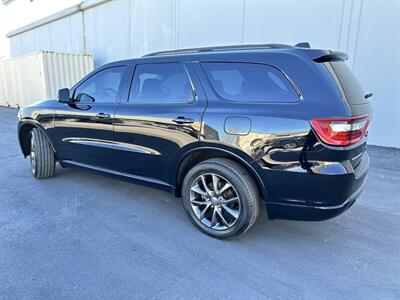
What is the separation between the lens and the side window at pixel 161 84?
300 cm

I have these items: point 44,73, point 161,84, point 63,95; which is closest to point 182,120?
point 161,84

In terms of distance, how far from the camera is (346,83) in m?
2.49

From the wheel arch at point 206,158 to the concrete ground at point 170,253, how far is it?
1.78 feet

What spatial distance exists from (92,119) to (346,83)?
2884 millimetres

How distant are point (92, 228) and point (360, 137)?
9.05 ft

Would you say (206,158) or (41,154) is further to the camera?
(41,154)

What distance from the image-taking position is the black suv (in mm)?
2318

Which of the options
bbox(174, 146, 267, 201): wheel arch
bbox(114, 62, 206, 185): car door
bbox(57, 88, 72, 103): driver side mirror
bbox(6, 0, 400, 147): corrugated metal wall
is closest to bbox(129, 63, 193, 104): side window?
bbox(114, 62, 206, 185): car door

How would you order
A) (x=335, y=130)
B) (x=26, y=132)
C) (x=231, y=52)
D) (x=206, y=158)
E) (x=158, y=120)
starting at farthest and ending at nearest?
(x=26, y=132) → (x=158, y=120) → (x=206, y=158) → (x=231, y=52) → (x=335, y=130)

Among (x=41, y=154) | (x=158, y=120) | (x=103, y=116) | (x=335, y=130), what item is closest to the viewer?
(x=335, y=130)

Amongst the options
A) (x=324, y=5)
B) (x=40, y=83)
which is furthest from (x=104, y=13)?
(x=324, y=5)

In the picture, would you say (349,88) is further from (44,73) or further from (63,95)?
(44,73)

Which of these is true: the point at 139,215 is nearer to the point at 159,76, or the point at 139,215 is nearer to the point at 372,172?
the point at 159,76

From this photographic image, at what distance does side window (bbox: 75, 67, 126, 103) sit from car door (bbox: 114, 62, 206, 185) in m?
0.28
